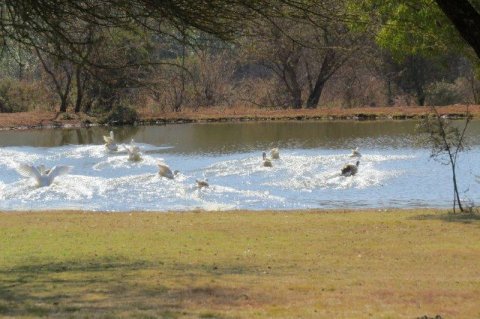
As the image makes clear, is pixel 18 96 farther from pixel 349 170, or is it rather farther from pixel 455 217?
pixel 455 217

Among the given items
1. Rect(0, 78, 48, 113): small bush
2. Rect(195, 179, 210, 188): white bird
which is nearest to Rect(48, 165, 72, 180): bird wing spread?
Rect(195, 179, 210, 188): white bird

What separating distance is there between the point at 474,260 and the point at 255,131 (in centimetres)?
3288

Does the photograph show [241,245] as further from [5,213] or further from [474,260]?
[5,213]

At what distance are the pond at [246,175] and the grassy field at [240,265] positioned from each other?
119 inches

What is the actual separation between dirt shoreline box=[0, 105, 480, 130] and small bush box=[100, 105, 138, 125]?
1.59ft

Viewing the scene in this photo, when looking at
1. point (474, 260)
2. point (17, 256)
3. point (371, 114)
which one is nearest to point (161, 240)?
point (17, 256)

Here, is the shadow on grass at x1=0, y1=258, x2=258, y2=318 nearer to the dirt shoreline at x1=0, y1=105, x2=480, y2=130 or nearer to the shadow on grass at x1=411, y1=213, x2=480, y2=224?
the shadow on grass at x1=411, y1=213, x2=480, y2=224

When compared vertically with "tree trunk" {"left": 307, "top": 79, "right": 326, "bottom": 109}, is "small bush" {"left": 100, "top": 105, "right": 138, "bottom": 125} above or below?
below

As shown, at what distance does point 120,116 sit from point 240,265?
42.1m

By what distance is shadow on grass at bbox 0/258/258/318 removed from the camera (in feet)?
26.2

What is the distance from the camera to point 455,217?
17.8 m

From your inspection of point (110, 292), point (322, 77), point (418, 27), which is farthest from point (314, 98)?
point (110, 292)

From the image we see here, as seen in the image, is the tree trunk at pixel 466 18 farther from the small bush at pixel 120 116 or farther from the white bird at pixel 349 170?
the small bush at pixel 120 116

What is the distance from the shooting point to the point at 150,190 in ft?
81.0
